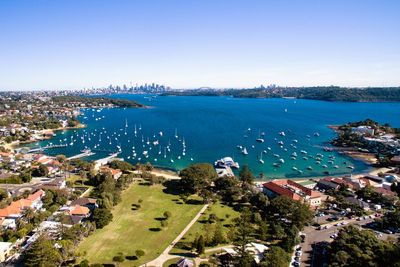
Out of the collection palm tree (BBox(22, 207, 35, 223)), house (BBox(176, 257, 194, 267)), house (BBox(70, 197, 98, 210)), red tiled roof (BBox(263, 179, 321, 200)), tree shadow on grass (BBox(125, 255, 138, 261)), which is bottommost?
tree shadow on grass (BBox(125, 255, 138, 261))

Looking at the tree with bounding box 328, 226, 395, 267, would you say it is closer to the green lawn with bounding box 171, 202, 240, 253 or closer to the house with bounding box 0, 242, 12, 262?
the green lawn with bounding box 171, 202, 240, 253

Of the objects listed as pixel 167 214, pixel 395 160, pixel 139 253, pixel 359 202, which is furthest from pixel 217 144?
pixel 139 253

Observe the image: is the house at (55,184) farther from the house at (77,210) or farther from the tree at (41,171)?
the house at (77,210)

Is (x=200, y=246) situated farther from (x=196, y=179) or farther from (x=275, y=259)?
(x=196, y=179)

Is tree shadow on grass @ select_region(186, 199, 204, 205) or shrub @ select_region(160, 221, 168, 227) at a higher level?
shrub @ select_region(160, 221, 168, 227)

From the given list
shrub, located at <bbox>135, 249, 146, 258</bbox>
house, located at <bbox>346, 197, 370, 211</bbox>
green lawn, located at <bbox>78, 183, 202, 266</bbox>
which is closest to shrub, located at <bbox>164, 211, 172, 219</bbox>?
green lawn, located at <bbox>78, 183, 202, 266</bbox>

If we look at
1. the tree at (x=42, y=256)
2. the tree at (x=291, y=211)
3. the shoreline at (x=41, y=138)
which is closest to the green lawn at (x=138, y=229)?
the tree at (x=42, y=256)
